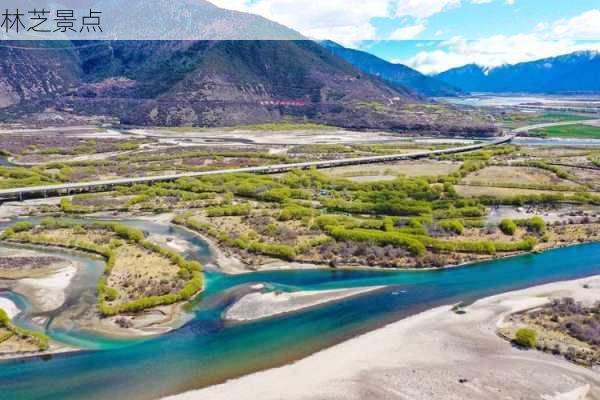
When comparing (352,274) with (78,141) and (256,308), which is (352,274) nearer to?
(256,308)

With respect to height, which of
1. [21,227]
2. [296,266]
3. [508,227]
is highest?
[508,227]

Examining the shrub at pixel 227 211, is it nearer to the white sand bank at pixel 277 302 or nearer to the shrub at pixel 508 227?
the white sand bank at pixel 277 302

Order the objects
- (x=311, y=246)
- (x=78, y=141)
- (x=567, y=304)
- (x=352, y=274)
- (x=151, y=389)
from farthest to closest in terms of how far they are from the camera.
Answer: (x=78, y=141), (x=311, y=246), (x=352, y=274), (x=567, y=304), (x=151, y=389)

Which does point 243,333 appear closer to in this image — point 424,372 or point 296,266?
point 424,372

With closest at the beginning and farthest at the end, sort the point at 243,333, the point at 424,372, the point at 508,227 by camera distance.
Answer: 1. the point at 424,372
2. the point at 243,333
3. the point at 508,227

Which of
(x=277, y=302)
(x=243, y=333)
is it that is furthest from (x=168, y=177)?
(x=243, y=333)

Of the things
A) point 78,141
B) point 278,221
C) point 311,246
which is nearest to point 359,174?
point 278,221

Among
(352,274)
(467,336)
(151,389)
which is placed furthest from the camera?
(352,274)

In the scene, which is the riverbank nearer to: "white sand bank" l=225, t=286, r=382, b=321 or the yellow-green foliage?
"white sand bank" l=225, t=286, r=382, b=321
